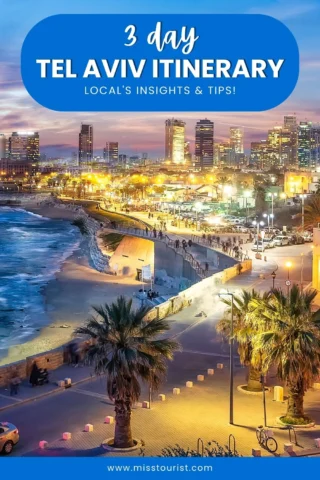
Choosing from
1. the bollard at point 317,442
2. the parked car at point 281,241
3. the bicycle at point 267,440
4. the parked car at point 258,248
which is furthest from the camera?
the parked car at point 281,241

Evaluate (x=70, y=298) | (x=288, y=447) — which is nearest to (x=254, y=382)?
(x=288, y=447)

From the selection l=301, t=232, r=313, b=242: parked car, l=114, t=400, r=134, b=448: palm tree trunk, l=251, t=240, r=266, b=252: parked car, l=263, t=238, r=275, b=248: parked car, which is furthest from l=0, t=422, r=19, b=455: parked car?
l=301, t=232, r=313, b=242: parked car

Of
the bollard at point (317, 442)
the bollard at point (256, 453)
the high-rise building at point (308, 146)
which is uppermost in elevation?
the high-rise building at point (308, 146)

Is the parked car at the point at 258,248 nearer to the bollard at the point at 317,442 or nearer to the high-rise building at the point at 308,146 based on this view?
the bollard at the point at 317,442

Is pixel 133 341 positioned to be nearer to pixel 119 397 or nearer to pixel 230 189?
pixel 119 397

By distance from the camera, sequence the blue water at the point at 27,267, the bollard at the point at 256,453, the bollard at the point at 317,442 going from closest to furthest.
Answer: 1. the bollard at the point at 256,453
2. the bollard at the point at 317,442
3. the blue water at the point at 27,267

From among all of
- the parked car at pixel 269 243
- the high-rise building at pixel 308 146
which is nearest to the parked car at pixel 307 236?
the parked car at pixel 269 243

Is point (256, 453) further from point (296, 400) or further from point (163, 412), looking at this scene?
point (163, 412)
